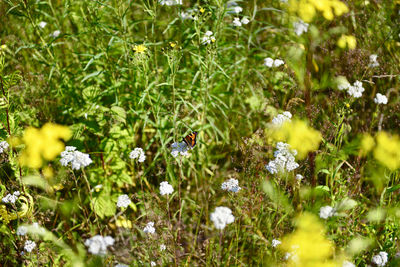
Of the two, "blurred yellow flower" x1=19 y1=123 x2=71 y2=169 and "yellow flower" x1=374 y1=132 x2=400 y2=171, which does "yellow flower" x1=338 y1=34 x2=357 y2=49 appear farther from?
"blurred yellow flower" x1=19 y1=123 x2=71 y2=169

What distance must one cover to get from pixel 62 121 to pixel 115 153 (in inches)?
33.9

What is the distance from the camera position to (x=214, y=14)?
2.92 metres

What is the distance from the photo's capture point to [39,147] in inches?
99.0

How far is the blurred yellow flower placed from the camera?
8.07 ft

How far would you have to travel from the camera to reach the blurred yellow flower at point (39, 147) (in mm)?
2461

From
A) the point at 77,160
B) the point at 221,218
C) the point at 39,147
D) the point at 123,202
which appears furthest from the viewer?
the point at 39,147

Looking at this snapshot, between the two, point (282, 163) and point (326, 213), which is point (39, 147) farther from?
point (326, 213)

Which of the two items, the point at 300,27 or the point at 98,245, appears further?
the point at 300,27

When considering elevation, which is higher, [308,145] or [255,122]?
[308,145]

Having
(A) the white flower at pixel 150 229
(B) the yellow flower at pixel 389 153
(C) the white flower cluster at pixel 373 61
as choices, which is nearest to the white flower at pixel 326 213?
(B) the yellow flower at pixel 389 153

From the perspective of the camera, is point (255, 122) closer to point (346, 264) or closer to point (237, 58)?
point (237, 58)

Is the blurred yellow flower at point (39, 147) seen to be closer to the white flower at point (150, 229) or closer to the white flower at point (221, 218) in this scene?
the white flower at point (150, 229)

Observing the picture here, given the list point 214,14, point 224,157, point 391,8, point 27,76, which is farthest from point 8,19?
point 391,8

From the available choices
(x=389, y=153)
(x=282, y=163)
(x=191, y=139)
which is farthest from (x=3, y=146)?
(x=389, y=153)
